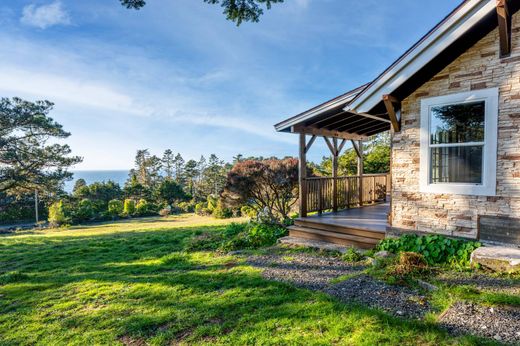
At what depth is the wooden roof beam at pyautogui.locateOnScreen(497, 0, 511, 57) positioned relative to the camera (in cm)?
389

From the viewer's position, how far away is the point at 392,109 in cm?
533

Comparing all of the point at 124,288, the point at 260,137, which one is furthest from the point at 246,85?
the point at 124,288

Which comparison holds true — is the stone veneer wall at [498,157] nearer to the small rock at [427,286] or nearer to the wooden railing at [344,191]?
the small rock at [427,286]

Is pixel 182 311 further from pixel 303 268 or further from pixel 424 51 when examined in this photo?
pixel 424 51

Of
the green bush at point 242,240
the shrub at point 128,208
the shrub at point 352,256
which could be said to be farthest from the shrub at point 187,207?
the shrub at point 352,256

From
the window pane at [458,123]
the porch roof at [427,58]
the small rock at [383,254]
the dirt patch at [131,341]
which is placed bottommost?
the dirt patch at [131,341]

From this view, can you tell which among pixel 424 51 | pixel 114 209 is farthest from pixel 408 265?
pixel 114 209

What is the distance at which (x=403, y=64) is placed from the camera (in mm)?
4910

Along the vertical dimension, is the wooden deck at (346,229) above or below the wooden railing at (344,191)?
below

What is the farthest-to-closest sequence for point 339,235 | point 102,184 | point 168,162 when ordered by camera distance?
point 168,162, point 102,184, point 339,235

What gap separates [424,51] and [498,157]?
2178 mm

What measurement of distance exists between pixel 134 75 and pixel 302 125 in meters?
10.4

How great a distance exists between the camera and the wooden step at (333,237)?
19.0 ft

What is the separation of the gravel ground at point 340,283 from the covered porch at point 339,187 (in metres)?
1.22
